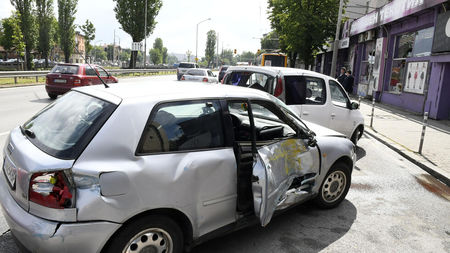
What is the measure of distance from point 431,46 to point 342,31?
15345 millimetres

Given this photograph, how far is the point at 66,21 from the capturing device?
52656 mm

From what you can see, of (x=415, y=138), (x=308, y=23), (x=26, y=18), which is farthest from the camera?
(x=26, y=18)

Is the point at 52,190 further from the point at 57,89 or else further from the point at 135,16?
the point at 135,16

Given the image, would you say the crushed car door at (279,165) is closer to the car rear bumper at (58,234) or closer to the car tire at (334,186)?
the car tire at (334,186)

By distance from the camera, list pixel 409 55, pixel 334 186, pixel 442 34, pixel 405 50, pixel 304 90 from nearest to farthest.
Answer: pixel 334 186 < pixel 304 90 < pixel 442 34 < pixel 409 55 < pixel 405 50

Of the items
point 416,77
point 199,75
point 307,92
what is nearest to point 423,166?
point 307,92

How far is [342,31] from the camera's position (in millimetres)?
28938

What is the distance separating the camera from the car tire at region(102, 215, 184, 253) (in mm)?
2426

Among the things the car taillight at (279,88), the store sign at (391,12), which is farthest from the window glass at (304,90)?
the store sign at (391,12)

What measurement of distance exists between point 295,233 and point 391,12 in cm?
1754

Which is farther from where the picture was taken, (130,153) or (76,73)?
(76,73)

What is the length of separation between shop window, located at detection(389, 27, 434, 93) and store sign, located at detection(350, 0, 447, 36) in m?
1.08

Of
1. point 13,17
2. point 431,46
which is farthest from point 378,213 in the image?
point 13,17

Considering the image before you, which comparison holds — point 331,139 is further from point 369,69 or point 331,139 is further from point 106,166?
point 369,69
